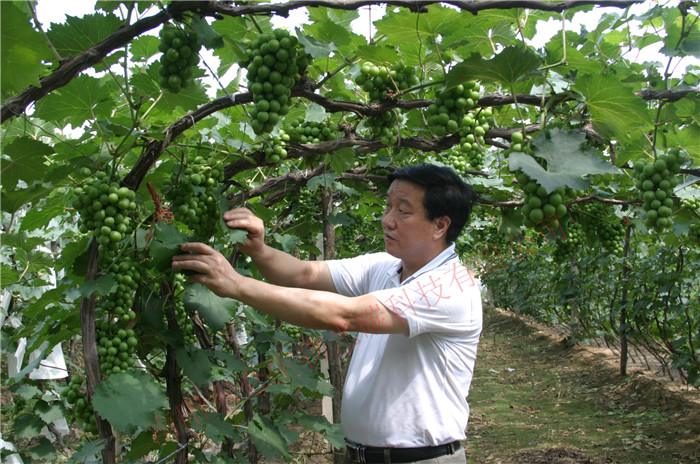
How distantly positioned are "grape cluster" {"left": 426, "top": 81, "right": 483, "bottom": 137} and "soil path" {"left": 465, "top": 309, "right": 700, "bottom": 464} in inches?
170

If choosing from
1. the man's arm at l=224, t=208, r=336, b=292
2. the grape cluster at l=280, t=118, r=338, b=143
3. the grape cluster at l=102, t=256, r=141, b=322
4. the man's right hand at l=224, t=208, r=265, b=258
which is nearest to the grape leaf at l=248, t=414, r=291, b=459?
the man's arm at l=224, t=208, r=336, b=292

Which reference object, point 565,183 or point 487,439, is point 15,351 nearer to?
point 565,183

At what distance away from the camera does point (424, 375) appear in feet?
6.64

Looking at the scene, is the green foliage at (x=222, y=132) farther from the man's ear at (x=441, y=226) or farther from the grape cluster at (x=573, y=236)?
the grape cluster at (x=573, y=236)

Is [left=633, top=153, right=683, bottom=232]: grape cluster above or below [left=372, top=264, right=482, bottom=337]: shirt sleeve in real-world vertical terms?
above

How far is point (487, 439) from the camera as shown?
5.66m

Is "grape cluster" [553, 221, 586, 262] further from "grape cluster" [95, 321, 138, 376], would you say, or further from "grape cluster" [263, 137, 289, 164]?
"grape cluster" [95, 321, 138, 376]

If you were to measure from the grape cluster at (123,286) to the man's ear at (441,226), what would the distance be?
121cm

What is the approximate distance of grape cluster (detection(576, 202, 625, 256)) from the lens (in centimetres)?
334

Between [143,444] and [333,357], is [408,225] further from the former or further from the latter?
[333,357]

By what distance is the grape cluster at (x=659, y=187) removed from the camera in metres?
1.75

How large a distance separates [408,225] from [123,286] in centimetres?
114

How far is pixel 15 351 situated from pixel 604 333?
7714mm

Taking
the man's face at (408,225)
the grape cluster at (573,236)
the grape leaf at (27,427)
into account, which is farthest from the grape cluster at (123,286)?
the grape cluster at (573,236)
